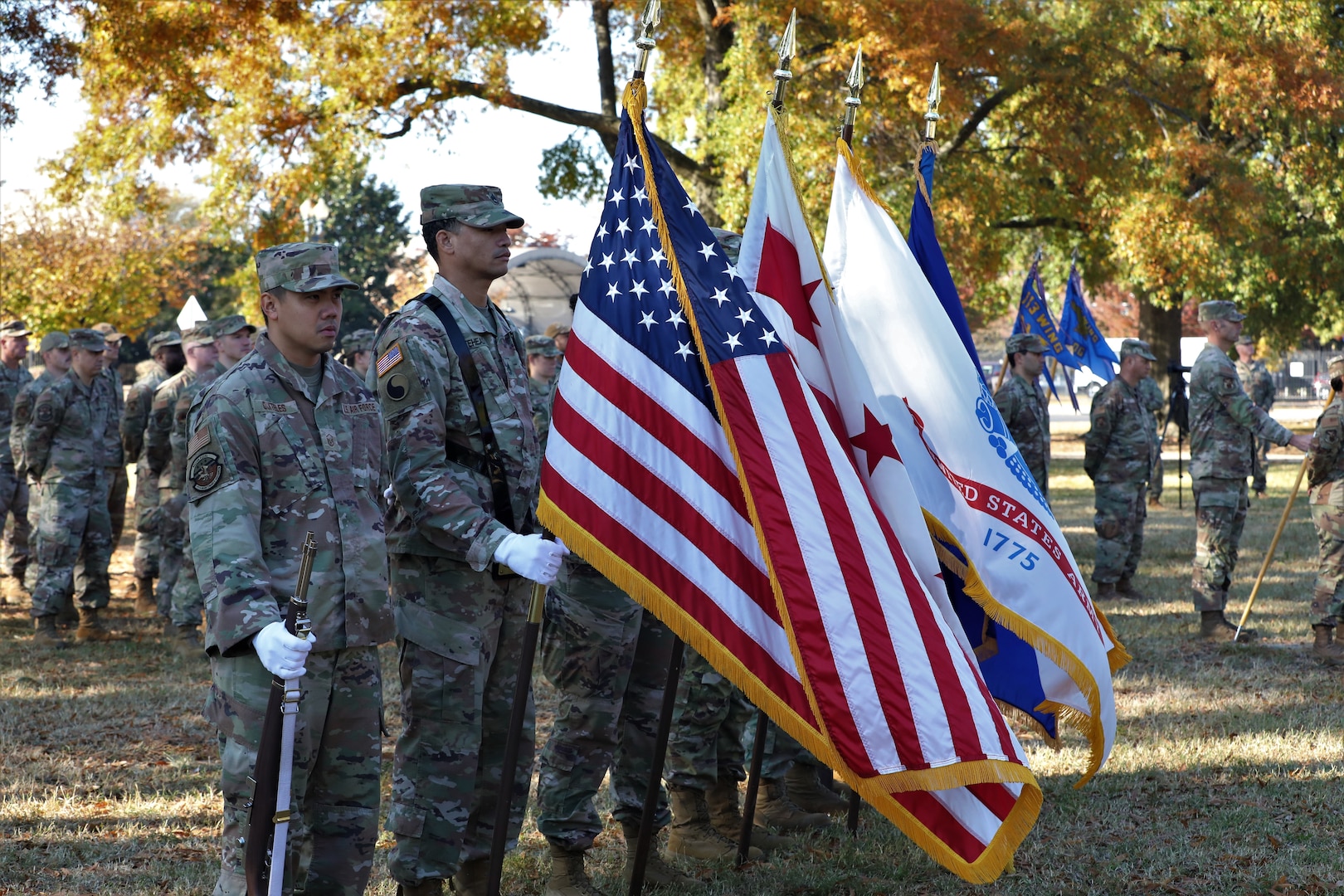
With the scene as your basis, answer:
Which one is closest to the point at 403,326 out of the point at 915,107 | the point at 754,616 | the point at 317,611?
the point at 317,611

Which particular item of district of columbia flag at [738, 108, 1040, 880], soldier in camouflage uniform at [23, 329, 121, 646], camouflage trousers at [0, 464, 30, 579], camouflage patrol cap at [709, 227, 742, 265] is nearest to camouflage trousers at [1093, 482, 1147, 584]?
camouflage patrol cap at [709, 227, 742, 265]

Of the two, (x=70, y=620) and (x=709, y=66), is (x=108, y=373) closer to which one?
(x=70, y=620)

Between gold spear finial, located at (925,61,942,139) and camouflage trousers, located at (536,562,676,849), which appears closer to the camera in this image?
camouflage trousers, located at (536,562,676,849)

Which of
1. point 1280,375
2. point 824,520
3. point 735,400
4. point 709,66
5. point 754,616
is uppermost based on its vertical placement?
point 709,66

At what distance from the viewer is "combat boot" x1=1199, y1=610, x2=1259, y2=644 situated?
1020cm

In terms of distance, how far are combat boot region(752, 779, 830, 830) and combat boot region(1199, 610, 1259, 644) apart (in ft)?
A: 17.9

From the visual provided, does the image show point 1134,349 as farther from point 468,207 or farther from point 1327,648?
point 468,207

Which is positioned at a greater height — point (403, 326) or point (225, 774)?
point (403, 326)

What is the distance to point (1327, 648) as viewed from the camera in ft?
30.9

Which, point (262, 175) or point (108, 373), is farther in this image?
point (262, 175)

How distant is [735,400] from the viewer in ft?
14.1

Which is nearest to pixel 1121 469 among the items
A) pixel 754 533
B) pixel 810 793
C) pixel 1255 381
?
pixel 810 793

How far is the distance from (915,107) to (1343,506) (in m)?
8.67

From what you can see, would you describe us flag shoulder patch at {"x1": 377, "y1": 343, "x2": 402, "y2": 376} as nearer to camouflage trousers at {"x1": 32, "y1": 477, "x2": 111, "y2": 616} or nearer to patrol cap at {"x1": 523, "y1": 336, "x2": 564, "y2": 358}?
patrol cap at {"x1": 523, "y1": 336, "x2": 564, "y2": 358}
